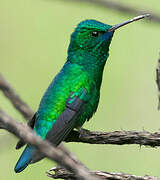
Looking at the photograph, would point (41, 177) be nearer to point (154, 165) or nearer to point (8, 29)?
point (154, 165)

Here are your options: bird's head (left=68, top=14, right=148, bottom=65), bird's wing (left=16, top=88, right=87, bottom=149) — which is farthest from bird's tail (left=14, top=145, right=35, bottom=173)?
bird's head (left=68, top=14, right=148, bottom=65)

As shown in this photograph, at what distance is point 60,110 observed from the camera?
10.7ft

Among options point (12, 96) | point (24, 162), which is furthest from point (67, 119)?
point (12, 96)

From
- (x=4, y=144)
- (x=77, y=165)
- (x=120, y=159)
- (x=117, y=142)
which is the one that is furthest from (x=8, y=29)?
(x=77, y=165)

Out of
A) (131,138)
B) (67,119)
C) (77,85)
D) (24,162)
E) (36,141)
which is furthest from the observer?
(77,85)

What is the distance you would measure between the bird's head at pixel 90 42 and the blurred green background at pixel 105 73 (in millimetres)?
1037

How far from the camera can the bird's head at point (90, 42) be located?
11.3ft

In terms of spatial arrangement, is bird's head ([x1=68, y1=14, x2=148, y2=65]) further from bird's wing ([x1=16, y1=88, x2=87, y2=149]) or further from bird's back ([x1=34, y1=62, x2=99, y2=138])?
bird's wing ([x1=16, y1=88, x2=87, y2=149])

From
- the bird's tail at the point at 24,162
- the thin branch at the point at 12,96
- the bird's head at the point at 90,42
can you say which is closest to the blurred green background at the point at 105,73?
the bird's head at the point at 90,42

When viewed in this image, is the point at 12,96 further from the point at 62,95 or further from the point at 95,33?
the point at 95,33

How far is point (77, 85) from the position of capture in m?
3.46

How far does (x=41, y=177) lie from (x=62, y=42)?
3.06 metres

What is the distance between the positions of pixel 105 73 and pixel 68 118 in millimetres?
3742

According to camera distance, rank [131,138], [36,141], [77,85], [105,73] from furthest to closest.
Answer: [105,73] → [77,85] → [131,138] → [36,141]
